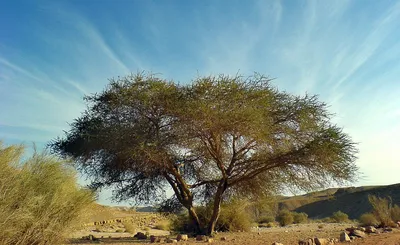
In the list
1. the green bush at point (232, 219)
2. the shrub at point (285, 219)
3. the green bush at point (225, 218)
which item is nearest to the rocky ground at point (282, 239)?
the green bush at point (225, 218)

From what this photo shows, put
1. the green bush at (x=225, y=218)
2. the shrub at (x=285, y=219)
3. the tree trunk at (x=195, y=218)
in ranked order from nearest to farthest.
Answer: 1. the tree trunk at (x=195, y=218)
2. the green bush at (x=225, y=218)
3. the shrub at (x=285, y=219)

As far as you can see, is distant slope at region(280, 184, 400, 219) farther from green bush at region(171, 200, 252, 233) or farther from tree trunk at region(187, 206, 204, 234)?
tree trunk at region(187, 206, 204, 234)

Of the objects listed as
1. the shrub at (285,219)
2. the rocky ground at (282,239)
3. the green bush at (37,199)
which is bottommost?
the rocky ground at (282,239)

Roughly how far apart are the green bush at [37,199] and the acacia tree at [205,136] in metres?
4.96

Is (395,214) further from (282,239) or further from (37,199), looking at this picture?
(37,199)

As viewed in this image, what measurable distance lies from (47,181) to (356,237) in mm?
10911

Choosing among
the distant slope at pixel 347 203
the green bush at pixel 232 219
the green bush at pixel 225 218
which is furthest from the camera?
the distant slope at pixel 347 203

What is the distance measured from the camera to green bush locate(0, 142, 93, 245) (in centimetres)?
859

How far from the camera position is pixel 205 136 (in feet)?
53.8

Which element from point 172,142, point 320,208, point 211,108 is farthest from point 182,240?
point 320,208

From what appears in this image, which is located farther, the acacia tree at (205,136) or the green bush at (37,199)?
the acacia tree at (205,136)

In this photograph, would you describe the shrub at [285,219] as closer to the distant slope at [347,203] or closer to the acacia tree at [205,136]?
the distant slope at [347,203]

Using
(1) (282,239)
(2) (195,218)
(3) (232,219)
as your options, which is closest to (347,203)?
(3) (232,219)

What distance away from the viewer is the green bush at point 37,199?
859cm
